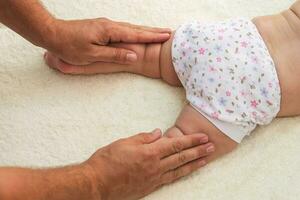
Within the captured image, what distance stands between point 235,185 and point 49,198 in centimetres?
44

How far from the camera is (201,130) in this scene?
109 centimetres

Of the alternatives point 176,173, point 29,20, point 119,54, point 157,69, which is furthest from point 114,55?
point 176,173

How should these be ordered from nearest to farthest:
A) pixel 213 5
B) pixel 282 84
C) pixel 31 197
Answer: pixel 31 197, pixel 282 84, pixel 213 5

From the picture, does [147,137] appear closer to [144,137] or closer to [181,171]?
[144,137]

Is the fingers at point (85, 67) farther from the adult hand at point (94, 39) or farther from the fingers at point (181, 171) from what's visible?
the fingers at point (181, 171)

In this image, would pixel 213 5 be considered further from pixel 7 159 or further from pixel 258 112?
pixel 7 159

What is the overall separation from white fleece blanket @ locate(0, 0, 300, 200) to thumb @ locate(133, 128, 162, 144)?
7 cm

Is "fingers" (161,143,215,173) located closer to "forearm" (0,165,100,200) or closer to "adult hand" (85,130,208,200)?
"adult hand" (85,130,208,200)

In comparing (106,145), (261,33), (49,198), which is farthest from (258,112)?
(49,198)

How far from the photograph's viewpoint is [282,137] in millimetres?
1164

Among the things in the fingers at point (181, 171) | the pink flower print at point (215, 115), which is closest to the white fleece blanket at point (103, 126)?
the fingers at point (181, 171)

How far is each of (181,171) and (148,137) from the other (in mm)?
111

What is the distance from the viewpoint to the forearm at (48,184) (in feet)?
2.83

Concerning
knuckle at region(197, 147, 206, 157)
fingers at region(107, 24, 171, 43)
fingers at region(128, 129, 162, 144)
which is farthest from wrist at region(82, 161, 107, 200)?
fingers at region(107, 24, 171, 43)
